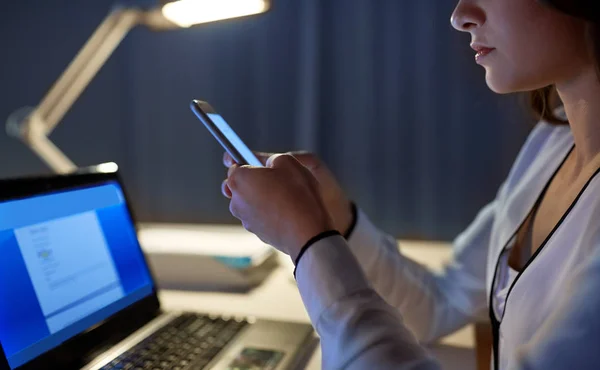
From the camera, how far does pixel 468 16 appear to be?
528 millimetres

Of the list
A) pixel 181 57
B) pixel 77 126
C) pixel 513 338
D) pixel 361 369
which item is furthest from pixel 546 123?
pixel 77 126

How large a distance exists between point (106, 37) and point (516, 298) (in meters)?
0.86

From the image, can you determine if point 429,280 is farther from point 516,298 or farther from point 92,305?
point 92,305

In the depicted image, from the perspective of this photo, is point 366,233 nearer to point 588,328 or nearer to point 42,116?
point 588,328

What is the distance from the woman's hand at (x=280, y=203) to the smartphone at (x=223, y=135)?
0.19 ft

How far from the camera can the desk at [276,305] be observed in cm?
63

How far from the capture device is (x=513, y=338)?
18.5 inches

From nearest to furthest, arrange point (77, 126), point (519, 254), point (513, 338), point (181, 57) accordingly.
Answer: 1. point (513, 338)
2. point (519, 254)
3. point (181, 57)
4. point (77, 126)

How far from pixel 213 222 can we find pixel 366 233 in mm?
870

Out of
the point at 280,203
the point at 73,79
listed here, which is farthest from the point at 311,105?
the point at 280,203

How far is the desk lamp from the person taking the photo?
2.80ft

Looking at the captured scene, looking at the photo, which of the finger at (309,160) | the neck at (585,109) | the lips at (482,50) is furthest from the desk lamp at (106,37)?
the neck at (585,109)

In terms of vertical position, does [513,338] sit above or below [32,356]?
below

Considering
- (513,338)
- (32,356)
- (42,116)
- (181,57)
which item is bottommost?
(513,338)
